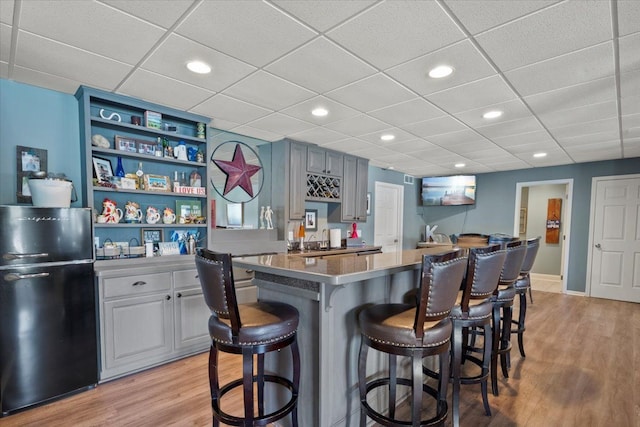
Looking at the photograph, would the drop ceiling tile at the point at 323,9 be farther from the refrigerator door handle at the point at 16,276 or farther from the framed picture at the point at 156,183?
the refrigerator door handle at the point at 16,276

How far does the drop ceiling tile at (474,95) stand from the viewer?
2361mm

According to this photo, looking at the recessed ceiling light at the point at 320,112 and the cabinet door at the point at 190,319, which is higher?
the recessed ceiling light at the point at 320,112

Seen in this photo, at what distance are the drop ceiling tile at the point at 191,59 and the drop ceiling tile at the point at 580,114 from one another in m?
3.00

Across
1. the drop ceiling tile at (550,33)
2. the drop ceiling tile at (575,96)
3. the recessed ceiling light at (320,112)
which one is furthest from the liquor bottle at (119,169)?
the drop ceiling tile at (575,96)

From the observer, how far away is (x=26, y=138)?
2.48 meters

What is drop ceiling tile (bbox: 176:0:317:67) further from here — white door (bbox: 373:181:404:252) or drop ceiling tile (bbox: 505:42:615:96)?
white door (bbox: 373:181:404:252)

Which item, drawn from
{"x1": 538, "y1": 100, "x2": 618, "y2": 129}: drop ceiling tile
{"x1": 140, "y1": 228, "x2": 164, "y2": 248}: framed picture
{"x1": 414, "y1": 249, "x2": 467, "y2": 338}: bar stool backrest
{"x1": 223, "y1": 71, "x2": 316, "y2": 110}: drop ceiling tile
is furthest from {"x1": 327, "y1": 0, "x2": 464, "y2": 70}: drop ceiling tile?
{"x1": 140, "y1": 228, "x2": 164, "y2": 248}: framed picture

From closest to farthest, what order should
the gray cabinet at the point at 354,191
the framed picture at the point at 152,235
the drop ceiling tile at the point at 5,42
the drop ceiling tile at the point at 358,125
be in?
the drop ceiling tile at the point at 5,42 < the framed picture at the point at 152,235 < the drop ceiling tile at the point at 358,125 < the gray cabinet at the point at 354,191

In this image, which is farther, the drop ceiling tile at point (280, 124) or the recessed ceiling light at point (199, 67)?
the drop ceiling tile at point (280, 124)

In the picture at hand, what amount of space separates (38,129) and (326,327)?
9.50ft

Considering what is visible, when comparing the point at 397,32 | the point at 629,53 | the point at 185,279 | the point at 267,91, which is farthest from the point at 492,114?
the point at 185,279

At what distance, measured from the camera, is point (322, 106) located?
114 inches

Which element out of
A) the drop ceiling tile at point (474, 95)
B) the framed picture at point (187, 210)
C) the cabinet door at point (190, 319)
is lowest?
the cabinet door at point (190, 319)

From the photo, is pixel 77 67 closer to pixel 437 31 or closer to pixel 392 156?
pixel 437 31
